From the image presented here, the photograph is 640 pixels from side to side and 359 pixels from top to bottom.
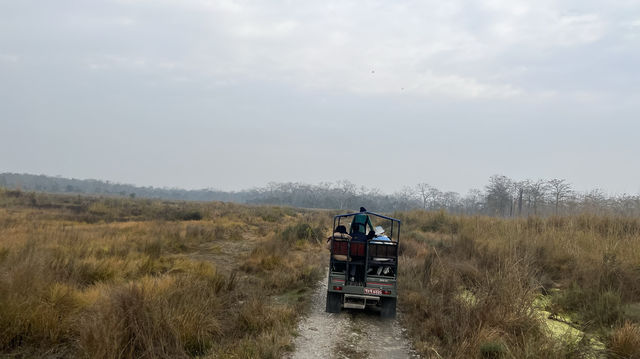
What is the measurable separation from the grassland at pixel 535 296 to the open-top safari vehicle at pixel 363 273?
80 centimetres

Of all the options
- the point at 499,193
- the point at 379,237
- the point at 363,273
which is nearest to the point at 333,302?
the point at 363,273

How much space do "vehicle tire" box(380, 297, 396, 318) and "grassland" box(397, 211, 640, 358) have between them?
0.35 meters

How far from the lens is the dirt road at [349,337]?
5719 mm

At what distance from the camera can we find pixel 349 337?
21.1 ft

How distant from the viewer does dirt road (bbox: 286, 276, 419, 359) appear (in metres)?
5.72

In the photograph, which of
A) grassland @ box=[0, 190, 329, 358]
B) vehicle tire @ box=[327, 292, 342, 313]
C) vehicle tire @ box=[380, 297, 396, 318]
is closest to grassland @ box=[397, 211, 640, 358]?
vehicle tire @ box=[380, 297, 396, 318]

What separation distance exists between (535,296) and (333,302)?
12.8 feet

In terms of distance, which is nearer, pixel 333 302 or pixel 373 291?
pixel 373 291

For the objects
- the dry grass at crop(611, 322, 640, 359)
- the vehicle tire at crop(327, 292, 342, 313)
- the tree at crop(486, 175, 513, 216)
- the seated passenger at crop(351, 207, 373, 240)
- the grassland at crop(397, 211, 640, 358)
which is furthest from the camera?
the tree at crop(486, 175, 513, 216)

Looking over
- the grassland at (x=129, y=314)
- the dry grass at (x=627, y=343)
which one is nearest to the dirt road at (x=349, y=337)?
the grassland at (x=129, y=314)

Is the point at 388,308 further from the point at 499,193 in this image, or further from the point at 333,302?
the point at 499,193

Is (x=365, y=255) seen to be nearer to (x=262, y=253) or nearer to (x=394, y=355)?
(x=394, y=355)

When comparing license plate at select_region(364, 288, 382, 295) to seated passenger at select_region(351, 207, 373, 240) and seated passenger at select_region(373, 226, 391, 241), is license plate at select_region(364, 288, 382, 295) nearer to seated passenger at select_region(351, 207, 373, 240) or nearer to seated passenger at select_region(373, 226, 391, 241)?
seated passenger at select_region(373, 226, 391, 241)

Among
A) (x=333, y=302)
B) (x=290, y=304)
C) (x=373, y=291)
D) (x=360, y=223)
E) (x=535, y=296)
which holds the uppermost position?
(x=360, y=223)
